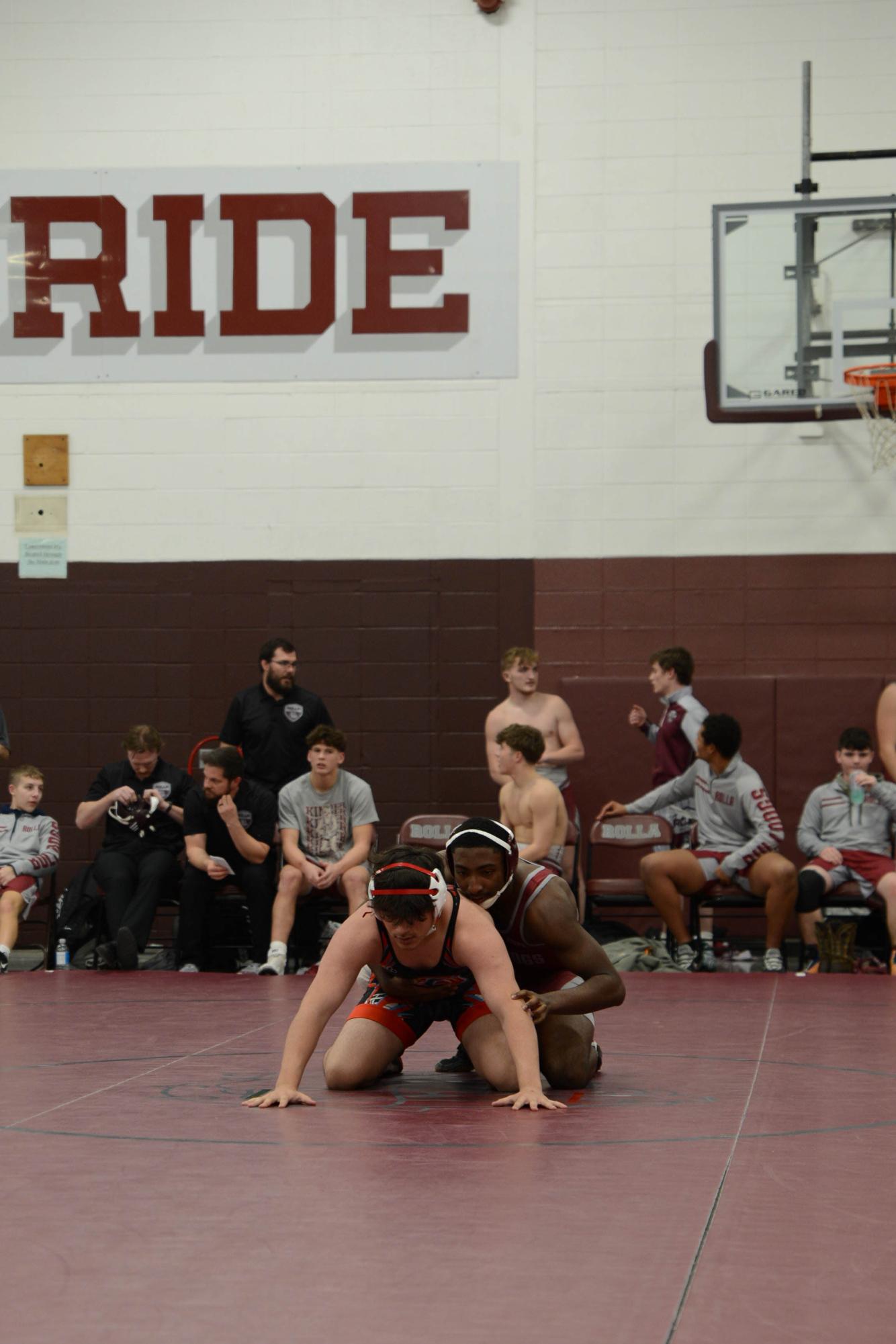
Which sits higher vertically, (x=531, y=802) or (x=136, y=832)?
(x=531, y=802)

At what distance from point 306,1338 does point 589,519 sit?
8.49 metres

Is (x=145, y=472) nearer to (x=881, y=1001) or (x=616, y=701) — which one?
(x=616, y=701)

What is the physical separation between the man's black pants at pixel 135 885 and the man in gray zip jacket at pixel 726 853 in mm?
2654

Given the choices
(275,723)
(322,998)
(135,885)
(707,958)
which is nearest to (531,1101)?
(322,998)

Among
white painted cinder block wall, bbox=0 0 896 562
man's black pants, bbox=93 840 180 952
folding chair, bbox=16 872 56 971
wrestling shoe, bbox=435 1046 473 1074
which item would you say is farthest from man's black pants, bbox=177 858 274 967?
wrestling shoe, bbox=435 1046 473 1074

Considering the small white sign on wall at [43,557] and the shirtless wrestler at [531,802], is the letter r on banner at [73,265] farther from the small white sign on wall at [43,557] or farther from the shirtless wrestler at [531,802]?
the shirtless wrestler at [531,802]

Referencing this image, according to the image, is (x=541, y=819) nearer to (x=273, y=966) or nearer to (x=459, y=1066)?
(x=273, y=966)

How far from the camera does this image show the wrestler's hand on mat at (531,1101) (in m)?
4.31

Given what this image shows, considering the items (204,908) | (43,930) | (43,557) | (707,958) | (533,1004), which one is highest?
(43,557)

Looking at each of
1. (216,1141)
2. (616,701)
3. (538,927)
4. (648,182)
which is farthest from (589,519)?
(216,1141)

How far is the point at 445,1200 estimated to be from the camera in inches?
130

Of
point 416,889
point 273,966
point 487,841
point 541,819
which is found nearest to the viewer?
point 416,889

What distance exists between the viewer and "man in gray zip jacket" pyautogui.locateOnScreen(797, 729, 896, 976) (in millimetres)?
8781

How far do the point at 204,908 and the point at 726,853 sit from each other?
288 centimetres
